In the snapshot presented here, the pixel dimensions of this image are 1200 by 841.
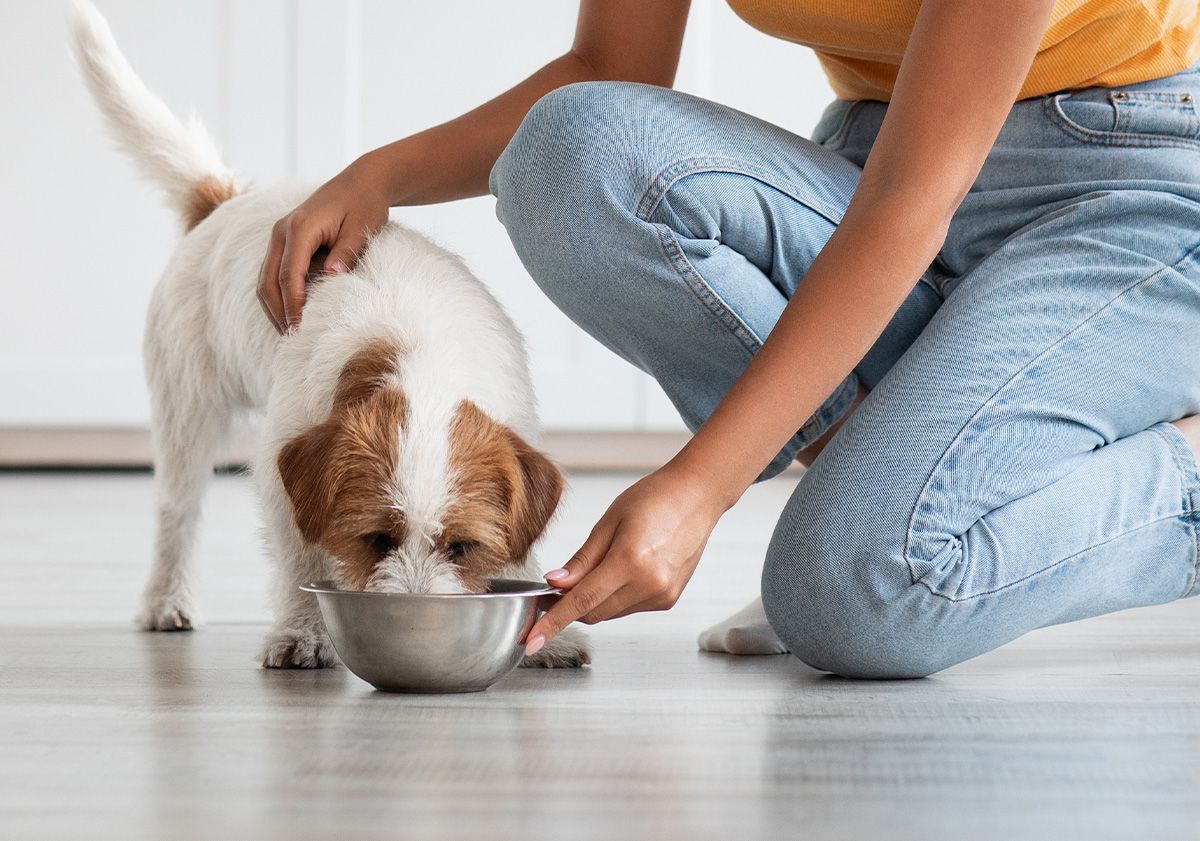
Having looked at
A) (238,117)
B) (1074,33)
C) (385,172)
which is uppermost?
(1074,33)

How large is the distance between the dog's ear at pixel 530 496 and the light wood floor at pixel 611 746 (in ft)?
0.47

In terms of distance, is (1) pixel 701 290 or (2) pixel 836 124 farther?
(2) pixel 836 124

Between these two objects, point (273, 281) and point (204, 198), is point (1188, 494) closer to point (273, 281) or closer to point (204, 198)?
point (273, 281)

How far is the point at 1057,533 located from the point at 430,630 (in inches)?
24.4

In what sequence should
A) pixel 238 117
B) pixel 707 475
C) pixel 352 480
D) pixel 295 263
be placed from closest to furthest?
pixel 707 475 → pixel 352 480 → pixel 295 263 → pixel 238 117

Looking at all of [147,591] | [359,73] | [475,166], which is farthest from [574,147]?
[359,73]

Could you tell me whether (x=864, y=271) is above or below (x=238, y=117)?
above

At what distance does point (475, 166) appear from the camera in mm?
1712

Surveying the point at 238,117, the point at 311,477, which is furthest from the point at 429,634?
the point at 238,117

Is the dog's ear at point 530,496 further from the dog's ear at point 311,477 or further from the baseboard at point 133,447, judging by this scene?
the baseboard at point 133,447

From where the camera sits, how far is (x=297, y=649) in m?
1.44

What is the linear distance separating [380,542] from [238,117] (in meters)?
3.02

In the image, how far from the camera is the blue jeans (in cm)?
133

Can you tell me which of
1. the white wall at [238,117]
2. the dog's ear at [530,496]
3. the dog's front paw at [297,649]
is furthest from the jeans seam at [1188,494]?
the white wall at [238,117]
